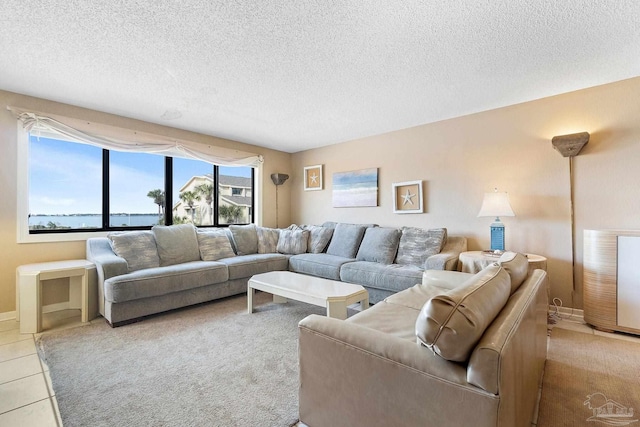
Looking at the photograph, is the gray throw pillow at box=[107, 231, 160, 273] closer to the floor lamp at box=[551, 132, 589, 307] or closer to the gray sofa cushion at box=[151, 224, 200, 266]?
the gray sofa cushion at box=[151, 224, 200, 266]

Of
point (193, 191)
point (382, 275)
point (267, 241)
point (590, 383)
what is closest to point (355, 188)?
point (267, 241)

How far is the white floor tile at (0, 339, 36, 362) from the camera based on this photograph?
7.06ft

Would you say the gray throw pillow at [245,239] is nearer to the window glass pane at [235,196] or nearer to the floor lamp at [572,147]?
the window glass pane at [235,196]

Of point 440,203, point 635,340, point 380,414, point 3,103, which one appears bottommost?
point 635,340

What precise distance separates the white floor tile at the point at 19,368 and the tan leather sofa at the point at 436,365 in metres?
1.95

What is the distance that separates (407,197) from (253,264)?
7.38 feet

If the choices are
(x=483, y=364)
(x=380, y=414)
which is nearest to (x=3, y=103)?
(x=380, y=414)

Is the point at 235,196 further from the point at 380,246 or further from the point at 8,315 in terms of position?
the point at 8,315

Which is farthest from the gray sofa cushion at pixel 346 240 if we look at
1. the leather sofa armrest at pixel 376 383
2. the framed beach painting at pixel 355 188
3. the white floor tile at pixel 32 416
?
the white floor tile at pixel 32 416

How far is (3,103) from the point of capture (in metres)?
2.83

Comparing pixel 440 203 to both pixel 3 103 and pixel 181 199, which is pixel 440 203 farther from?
pixel 3 103

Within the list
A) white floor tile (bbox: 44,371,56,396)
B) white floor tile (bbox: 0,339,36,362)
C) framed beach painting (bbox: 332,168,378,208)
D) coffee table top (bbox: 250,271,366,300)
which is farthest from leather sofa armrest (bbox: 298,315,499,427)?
framed beach painting (bbox: 332,168,378,208)

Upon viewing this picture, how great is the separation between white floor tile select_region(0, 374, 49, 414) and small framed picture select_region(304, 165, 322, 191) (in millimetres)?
3983

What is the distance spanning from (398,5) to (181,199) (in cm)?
372
